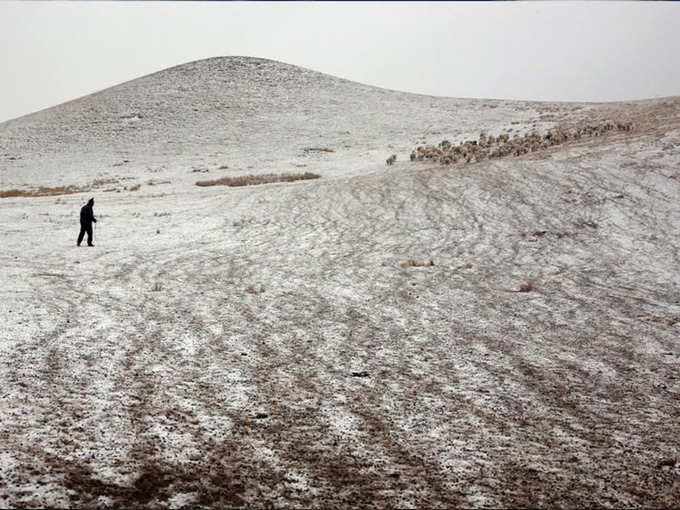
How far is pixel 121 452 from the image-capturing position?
5.33 meters

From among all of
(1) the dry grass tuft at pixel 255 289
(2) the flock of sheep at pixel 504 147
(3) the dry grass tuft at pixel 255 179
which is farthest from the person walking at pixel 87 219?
(2) the flock of sheep at pixel 504 147

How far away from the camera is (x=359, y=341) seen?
9.47 m

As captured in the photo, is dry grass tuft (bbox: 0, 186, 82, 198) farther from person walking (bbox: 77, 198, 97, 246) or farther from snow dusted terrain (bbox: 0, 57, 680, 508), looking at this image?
person walking (bbox: 77, 198, 97, 246)

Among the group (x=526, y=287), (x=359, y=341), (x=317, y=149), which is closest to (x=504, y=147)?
(x=317, y=149)

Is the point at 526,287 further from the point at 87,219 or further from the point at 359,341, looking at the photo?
the point at 87,219

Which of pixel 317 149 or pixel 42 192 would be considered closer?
pixel 42 192

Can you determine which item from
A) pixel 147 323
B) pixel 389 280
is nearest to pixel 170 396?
pixel 147 323

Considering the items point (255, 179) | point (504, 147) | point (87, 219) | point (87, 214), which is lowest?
point (87, 219)

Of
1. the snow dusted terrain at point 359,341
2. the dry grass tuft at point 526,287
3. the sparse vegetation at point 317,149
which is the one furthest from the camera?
the sparse vegetation at point 317,149

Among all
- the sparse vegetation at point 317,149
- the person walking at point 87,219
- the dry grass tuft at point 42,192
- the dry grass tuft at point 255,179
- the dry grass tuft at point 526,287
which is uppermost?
the sparse vegetation at point 317,149

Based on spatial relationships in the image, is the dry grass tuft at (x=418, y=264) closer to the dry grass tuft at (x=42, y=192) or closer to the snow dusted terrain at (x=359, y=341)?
the snow dusted terrain at (x=359, y=341)

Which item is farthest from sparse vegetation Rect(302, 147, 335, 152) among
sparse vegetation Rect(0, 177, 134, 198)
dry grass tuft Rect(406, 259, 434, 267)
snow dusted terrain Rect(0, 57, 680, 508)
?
dry grass tuft Rect(406, 259, 434, 267)

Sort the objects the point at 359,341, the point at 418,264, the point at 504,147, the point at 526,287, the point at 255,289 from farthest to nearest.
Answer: the point at 504,147
the point at 418,264
the point at 526,287
the point at 255,289
the point at 359,341

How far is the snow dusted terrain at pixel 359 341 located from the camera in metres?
5.10
